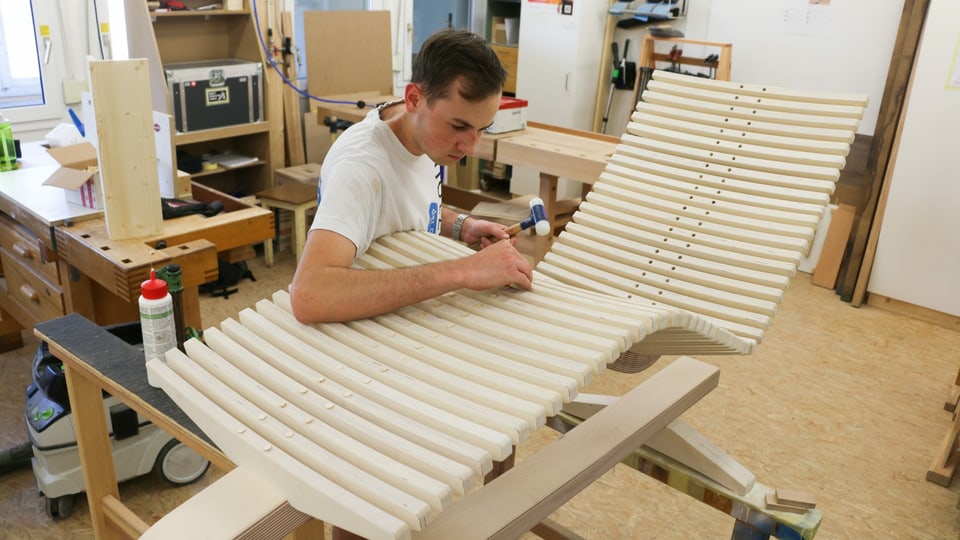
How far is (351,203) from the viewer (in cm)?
143

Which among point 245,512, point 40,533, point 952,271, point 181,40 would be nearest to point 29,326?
point 40,533

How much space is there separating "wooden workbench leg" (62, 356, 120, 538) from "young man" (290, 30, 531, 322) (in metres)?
0.81

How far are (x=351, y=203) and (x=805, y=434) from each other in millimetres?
2517

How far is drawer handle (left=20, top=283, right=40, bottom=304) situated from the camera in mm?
2756

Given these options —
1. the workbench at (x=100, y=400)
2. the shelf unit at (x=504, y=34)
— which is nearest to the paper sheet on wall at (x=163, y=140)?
the workbench at (x=100, y=400)

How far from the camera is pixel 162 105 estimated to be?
4.14 meters

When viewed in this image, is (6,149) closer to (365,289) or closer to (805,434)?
(365,289)

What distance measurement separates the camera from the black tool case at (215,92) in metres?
4.23

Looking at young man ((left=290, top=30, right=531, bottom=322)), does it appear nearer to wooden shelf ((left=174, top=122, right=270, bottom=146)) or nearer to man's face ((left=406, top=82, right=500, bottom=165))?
man's face ((left=406, top=82, right=500, bottom=165))

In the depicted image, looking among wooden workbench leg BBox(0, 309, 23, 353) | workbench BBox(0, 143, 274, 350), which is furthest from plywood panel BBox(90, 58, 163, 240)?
wooden workbench leg BBox(0, 309, 23, 353)

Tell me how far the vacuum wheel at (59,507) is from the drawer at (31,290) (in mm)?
632

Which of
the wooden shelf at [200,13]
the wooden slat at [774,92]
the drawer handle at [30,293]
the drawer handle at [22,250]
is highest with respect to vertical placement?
the wooden shelf at [200,13]

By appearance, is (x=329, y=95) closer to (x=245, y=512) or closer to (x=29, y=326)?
(x=29, y=326)

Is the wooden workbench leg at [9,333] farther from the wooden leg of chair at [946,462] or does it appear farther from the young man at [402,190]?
the wooden leg of chair at [946,462]
